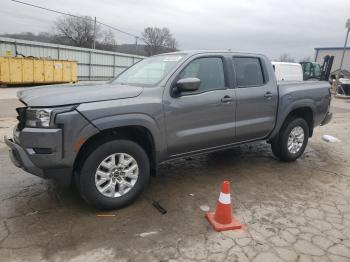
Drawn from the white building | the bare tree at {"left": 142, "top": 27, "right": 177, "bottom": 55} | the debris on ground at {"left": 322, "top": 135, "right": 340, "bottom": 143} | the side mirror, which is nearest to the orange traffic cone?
the side mirror

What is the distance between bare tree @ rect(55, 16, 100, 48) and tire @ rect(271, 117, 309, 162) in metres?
57.0

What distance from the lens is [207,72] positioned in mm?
4453

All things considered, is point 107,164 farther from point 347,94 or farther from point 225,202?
point 347,94

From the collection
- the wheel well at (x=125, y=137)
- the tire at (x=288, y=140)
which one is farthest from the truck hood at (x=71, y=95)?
the tire at (x=288, y=140)

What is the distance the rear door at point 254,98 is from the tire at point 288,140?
42 cm

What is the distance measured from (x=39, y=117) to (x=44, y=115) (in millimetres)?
62

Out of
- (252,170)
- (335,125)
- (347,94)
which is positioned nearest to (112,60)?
(347,94)

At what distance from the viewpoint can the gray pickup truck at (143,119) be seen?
10.7ft

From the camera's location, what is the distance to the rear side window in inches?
189

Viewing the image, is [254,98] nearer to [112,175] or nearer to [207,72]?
[207,72]

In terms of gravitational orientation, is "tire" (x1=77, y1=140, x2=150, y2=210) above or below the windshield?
below

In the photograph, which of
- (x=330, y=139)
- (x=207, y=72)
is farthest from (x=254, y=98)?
(x=330, y=139)

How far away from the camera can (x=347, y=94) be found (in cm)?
2223

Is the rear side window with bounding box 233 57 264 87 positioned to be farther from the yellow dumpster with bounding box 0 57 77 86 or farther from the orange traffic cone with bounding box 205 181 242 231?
the yellow dumpster with bounding box 0 57 77 86
